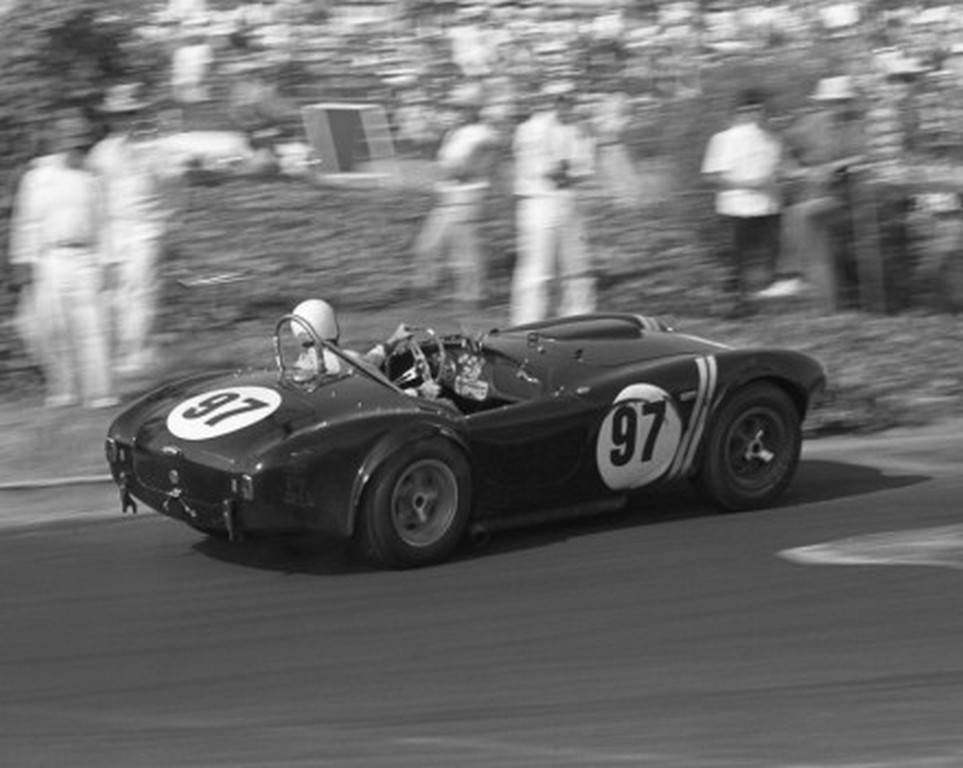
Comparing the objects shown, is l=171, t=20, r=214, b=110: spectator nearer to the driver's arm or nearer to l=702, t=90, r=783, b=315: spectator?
l=702, t=90, r=783, b=315: spectator

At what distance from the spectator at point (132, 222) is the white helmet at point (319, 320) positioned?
3412mm

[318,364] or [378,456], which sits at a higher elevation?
[318,364]

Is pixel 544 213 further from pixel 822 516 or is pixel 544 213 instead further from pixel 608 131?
pixel 822 516

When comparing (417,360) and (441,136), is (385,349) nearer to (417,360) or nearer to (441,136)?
(417,360)

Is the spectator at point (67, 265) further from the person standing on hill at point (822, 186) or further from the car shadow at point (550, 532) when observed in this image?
the person standing on hill at point (822, 186)

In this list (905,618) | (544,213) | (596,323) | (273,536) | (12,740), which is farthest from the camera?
(544,213)

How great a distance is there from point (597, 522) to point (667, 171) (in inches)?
231


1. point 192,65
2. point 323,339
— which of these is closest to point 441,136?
point 192,65

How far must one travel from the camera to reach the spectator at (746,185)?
12719mm

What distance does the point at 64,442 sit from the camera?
11117 mm

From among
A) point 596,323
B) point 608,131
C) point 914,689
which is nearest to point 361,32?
point 608,131

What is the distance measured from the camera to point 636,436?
860 centimetres

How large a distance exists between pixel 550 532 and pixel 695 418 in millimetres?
802

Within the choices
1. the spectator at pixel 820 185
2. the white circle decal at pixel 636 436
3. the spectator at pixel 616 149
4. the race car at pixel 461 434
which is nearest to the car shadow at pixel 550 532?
the race car at pixel 461 434
